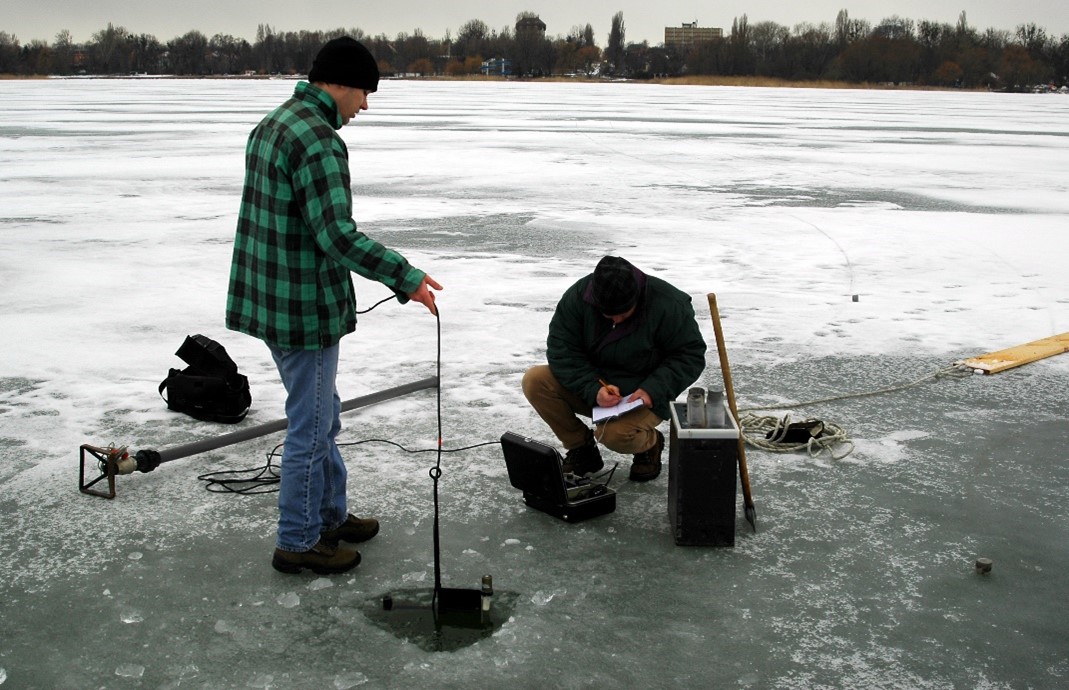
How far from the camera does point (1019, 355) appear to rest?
6688mm

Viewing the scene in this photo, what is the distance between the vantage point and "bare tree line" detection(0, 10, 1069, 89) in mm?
106938

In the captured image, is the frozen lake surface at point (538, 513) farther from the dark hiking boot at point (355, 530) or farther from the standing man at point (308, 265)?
the standing man at point (308, 265)

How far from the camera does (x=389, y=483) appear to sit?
4.70m

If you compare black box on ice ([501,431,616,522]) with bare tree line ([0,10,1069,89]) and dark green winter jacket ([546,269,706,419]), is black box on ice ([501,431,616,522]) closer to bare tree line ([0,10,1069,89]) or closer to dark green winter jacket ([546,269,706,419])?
dark green winter jacket ([546,269,706,419])

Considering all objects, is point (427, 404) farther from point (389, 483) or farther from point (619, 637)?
point (619, 637)

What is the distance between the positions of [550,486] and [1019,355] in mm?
3922

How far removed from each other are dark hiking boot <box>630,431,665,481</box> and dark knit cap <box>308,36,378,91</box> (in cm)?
213

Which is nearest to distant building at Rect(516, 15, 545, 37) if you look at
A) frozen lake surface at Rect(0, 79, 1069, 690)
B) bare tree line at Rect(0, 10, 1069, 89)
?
bare tree line at Rect(0, 10, 1069, 89)

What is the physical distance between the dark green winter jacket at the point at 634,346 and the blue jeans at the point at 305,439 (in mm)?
1157

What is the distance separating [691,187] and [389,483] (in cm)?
1188

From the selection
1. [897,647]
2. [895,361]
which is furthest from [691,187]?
[897,647]

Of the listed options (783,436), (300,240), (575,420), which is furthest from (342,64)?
(783,436)

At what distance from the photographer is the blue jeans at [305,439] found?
365 cm

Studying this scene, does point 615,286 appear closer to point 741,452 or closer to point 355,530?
point 741,452
